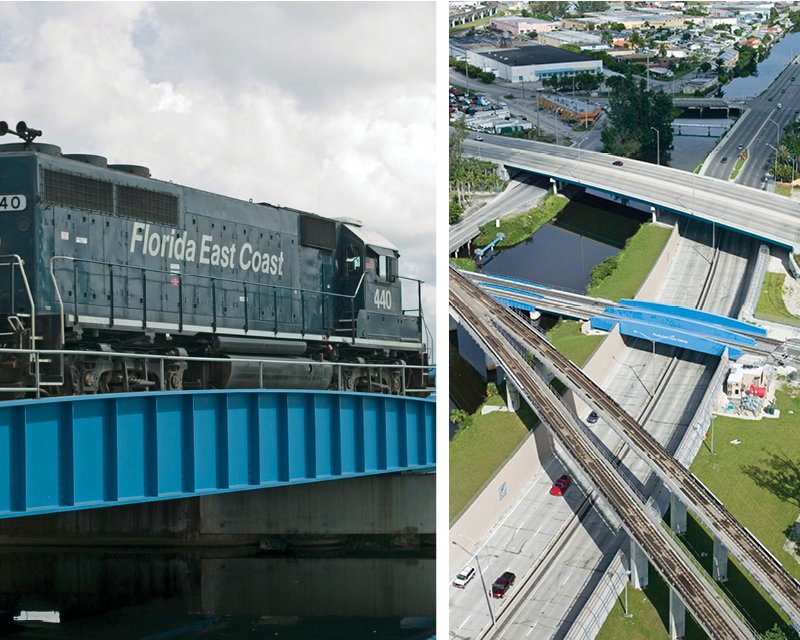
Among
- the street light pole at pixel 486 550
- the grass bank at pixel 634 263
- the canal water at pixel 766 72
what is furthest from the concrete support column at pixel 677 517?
the canal water at pixel 766 72

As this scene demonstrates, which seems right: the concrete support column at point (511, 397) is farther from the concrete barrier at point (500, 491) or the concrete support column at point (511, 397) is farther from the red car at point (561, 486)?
the red car at point (561, 486)

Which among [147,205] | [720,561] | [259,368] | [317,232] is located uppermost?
[147,205]

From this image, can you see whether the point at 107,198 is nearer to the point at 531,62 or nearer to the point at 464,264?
the point at 464,264

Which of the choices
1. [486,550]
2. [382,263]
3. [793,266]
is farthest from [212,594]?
[793,266]

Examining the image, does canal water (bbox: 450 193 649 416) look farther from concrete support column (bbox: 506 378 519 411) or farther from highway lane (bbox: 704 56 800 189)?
concrete support column (bbox: 506 378 519 411)

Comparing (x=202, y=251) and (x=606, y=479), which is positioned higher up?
(x=202, y=251)

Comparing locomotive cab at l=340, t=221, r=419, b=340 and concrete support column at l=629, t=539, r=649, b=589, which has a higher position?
locomotive cab at l=340, t=221, r=419, b=340

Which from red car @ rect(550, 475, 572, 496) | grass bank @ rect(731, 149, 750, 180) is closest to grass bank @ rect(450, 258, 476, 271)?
grass bank @ rect(731, 149, 750, 180)
